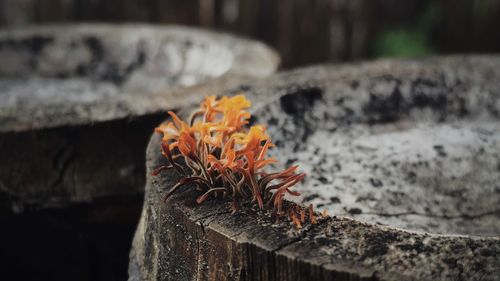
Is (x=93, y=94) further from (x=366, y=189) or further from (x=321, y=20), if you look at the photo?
(x=321, y=20)

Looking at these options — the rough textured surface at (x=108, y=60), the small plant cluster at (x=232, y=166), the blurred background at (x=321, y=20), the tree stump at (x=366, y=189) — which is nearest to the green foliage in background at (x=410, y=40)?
the blurred background at (x=321, y=20)

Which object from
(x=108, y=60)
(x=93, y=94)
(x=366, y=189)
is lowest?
(x=366, y=189)

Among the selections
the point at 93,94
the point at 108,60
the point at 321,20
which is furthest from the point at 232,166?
the point at 321,20

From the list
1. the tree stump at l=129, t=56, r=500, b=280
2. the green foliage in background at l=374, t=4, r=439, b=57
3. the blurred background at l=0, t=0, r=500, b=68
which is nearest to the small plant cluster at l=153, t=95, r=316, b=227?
the tree stump at l=129, t=56, r=500, b=280

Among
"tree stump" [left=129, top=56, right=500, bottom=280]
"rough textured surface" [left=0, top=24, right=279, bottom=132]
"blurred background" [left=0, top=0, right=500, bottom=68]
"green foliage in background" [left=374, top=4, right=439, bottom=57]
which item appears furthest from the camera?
"green foliage in background" [left=374, top=4, right=439, bottom=57]

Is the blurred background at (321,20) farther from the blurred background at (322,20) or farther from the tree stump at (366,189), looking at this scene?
the tree stump at (366,189)

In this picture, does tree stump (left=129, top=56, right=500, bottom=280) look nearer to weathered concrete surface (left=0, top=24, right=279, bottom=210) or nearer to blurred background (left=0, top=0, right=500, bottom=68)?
weathered concrete surface (left=0, top=24, right=279, bottom=210)
